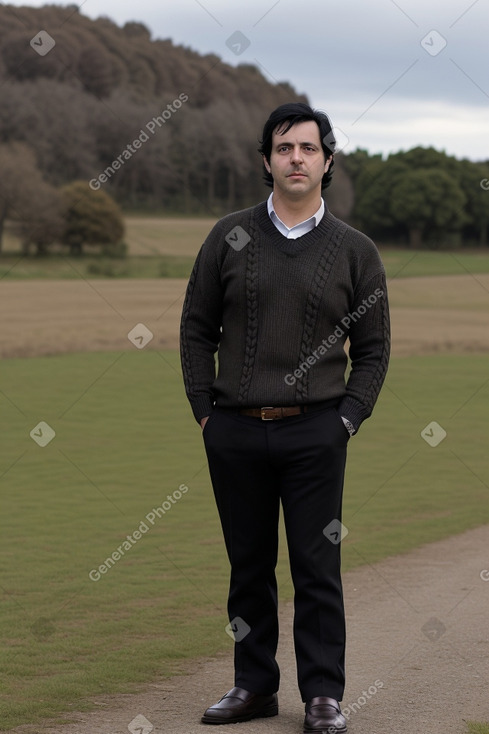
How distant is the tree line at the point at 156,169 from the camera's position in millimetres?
45344

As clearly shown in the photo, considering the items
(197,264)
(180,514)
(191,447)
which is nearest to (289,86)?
(191,447)

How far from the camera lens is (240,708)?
4105mm

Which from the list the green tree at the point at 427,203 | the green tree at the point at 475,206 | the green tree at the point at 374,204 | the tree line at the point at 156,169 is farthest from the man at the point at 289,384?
the green tree at the point at 475,206

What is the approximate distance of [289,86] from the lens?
60406 millimetres

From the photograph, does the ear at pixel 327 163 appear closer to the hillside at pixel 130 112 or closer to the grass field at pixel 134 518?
the grass field at pixel 134 518

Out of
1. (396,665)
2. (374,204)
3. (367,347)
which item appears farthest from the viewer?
(374,204)

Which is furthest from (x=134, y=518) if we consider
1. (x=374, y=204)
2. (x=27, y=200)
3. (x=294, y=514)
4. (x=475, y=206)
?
(x=475, y=206)

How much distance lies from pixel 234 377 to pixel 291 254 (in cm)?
46

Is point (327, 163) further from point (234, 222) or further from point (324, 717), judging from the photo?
point (324, 717)

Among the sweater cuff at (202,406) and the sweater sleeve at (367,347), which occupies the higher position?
the sweater sleeve at (367,347)

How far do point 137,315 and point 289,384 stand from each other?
26583 mm

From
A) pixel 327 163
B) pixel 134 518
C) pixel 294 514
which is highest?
pixel 327 163

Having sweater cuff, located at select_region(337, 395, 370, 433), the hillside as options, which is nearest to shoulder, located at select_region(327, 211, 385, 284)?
sweater cuff, located at select_region(337, 395, 370, 433)

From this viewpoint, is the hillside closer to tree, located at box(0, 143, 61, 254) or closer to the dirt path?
tree, located at box(0, 143, 61, 254)
